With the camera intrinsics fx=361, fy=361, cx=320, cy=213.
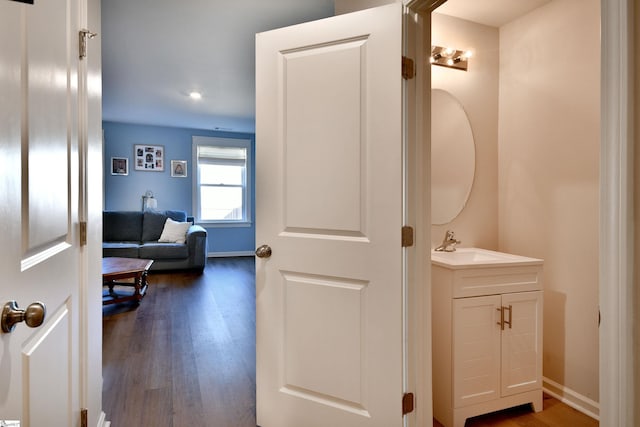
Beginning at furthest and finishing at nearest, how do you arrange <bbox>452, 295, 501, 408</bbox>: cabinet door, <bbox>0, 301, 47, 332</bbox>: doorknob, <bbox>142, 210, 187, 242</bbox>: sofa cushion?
<bbox>142, 210, 187, 242</bbox>: sofa cushion < <bbox>452, 295, 501, 408</bbox>: cabinet door < <bbox>0, 301, 47, 332</bbox>: doorknob

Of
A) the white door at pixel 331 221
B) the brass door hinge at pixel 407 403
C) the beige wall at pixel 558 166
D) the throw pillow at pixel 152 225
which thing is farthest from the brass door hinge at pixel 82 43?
the throw pillow at pixel 152 225

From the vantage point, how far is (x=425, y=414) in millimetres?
1570

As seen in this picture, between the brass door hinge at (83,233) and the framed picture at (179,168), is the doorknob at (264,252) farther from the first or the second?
the framed picture at (179,168)

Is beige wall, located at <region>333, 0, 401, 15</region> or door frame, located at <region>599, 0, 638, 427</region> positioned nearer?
door frame, located at <region>599, 0, 638, 427</region>

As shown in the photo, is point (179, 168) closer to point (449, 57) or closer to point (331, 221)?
point (449, 57)

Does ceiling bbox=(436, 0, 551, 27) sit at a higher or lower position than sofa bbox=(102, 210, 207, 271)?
higher

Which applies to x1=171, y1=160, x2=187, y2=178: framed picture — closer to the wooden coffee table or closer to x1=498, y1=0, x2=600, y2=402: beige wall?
the wooden coffee table

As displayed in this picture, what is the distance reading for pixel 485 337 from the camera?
1910mm

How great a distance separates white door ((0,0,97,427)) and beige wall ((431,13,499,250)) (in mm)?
1999

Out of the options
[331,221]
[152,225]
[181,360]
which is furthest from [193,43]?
[152,225]

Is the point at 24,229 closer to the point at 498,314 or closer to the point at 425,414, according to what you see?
the point at 425,414

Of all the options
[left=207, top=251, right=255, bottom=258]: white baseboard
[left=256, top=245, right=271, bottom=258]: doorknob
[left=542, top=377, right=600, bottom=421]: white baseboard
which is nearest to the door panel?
[left=256, top=245, right=271, bottom=258]: doorknob

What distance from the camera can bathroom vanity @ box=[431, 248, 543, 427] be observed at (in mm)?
1859

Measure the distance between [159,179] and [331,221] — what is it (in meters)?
6.07
